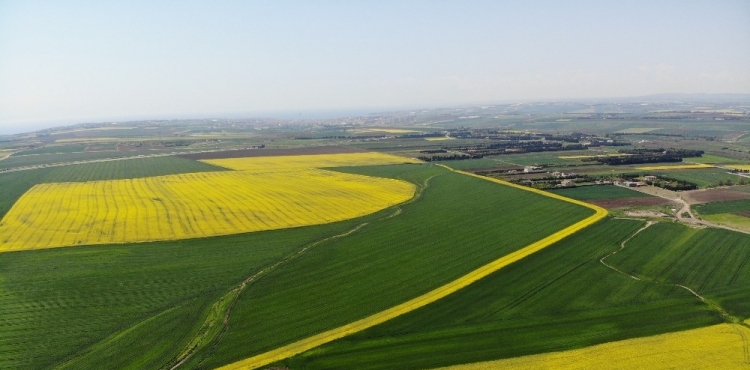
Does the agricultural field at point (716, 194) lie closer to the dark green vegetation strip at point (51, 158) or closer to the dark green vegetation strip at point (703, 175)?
the dark green vegetation strip at point (703, 175)

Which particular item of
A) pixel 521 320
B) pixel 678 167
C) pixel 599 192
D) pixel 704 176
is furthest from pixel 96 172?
pixel 678 167

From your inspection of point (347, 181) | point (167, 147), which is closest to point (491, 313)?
point (347, 181)

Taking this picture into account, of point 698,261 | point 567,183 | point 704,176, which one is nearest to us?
point 698,261

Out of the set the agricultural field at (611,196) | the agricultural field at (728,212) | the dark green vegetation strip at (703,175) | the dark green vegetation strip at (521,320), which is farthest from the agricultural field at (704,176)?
the dark green vegetation strip at (521,320)

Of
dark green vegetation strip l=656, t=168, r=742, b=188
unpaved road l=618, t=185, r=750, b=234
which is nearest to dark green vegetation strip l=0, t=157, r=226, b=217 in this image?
unpaved road l=618, t=185, r=750, b=234

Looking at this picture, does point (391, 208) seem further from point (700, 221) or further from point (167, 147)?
point (167, 147)

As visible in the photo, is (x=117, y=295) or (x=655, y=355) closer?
(x=655, y=355)

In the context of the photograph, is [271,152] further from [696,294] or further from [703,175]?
[696,294]
